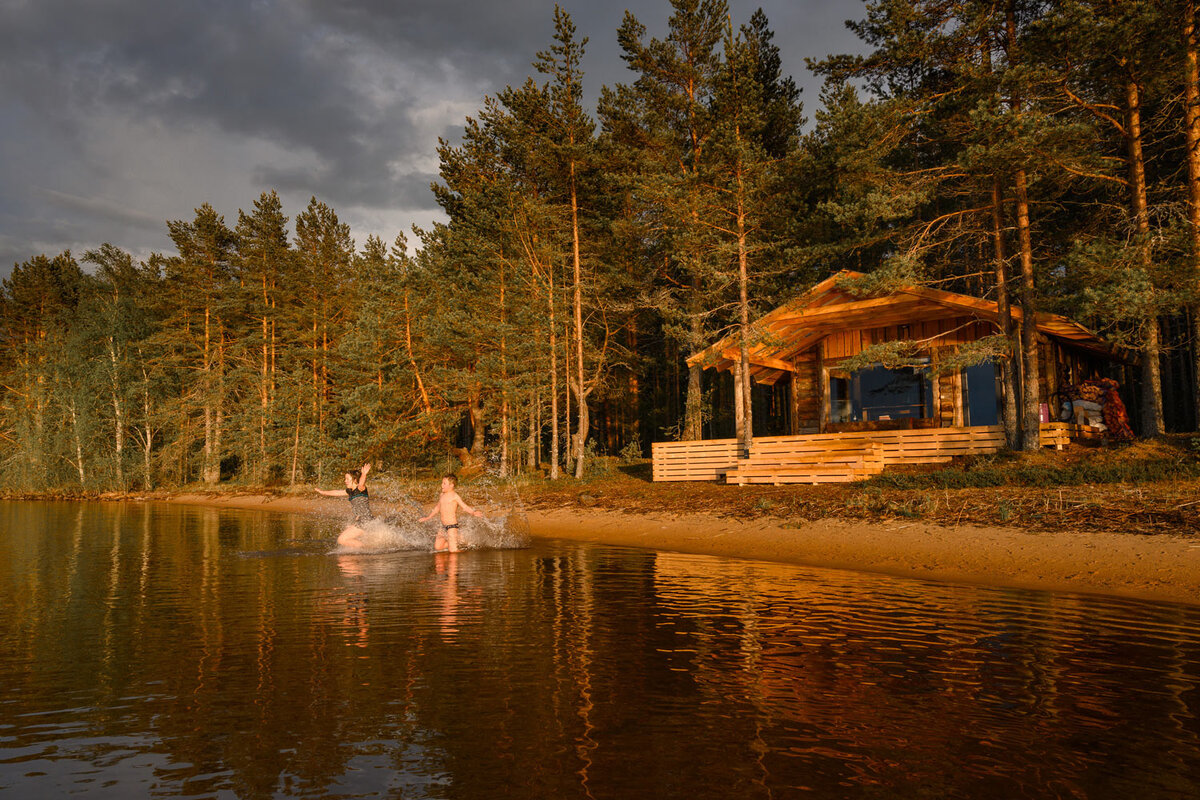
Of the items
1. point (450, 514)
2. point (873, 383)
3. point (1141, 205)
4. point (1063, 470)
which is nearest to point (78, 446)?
point (450, 514)

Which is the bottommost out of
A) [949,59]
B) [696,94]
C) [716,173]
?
[716,173]

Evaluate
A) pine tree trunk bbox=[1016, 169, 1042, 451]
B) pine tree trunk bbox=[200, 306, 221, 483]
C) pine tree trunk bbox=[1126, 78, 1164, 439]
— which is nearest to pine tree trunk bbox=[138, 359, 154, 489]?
pine tree trunk bbox=[200, 306, 221, 483]

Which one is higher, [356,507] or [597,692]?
[356,507]

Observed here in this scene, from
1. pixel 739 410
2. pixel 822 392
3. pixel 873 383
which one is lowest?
pixel 739 410

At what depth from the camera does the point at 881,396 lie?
28.3 m

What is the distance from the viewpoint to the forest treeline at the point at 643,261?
18688 mm

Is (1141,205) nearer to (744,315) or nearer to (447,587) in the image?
(744,315)

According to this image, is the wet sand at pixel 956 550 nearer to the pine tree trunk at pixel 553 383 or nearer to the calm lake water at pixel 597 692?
the calm lake water at pixel 597 692

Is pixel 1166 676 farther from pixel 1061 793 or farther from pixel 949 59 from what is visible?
pixel 949 59

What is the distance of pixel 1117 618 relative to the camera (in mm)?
8398

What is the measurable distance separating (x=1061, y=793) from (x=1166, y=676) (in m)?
3.12

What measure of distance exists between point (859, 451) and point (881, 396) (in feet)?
25.1

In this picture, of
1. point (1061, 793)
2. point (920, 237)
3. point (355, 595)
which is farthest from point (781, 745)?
point (920, 237)

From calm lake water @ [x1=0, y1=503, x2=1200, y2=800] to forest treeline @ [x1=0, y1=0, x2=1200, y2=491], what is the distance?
12.4 meters
